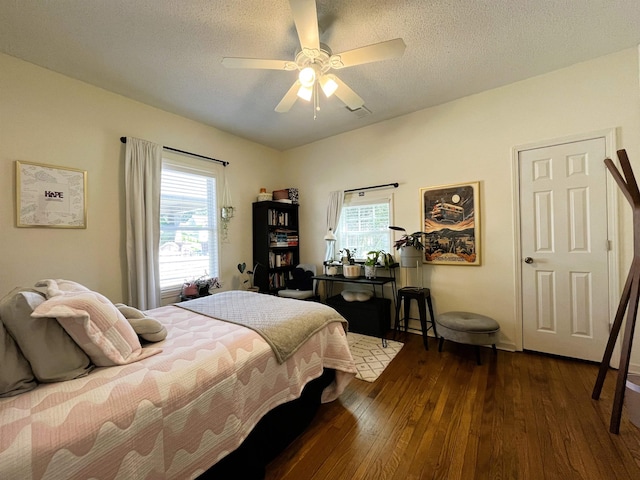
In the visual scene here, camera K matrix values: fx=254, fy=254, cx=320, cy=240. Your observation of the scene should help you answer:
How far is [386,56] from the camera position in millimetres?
1703

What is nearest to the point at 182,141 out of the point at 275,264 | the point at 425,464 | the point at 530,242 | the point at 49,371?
the point at 275,264

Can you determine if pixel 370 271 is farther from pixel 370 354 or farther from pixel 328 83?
pixel 328 83

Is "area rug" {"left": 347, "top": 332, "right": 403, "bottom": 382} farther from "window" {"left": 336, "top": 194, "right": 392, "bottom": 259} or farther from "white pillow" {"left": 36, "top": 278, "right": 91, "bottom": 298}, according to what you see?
"white pillow" {"left": 36, "top": 278, "right": 91, "bottom": 298}

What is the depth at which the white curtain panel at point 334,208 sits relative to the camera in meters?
3.84

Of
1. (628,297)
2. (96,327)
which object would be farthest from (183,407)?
(628,297)

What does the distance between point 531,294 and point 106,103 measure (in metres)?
4.77

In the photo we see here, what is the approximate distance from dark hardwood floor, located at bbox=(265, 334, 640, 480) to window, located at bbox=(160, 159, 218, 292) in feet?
7.81

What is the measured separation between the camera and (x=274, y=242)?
158 inches

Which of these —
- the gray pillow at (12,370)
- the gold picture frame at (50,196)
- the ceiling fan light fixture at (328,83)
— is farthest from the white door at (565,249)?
the gold picture frame at (50,196)

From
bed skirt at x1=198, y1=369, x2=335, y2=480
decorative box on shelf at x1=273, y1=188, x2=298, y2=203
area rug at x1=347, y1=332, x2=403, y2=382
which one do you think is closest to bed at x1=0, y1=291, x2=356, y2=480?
bed skirt at x1=198, y1=369, x2=335, y2=480

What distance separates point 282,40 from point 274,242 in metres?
2.62

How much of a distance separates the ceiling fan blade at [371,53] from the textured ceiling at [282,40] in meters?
0.31

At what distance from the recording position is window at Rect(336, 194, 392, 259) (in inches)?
139

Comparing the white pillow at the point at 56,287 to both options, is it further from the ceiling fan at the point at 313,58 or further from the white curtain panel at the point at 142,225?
the ceiling fan at the point at 313,58
